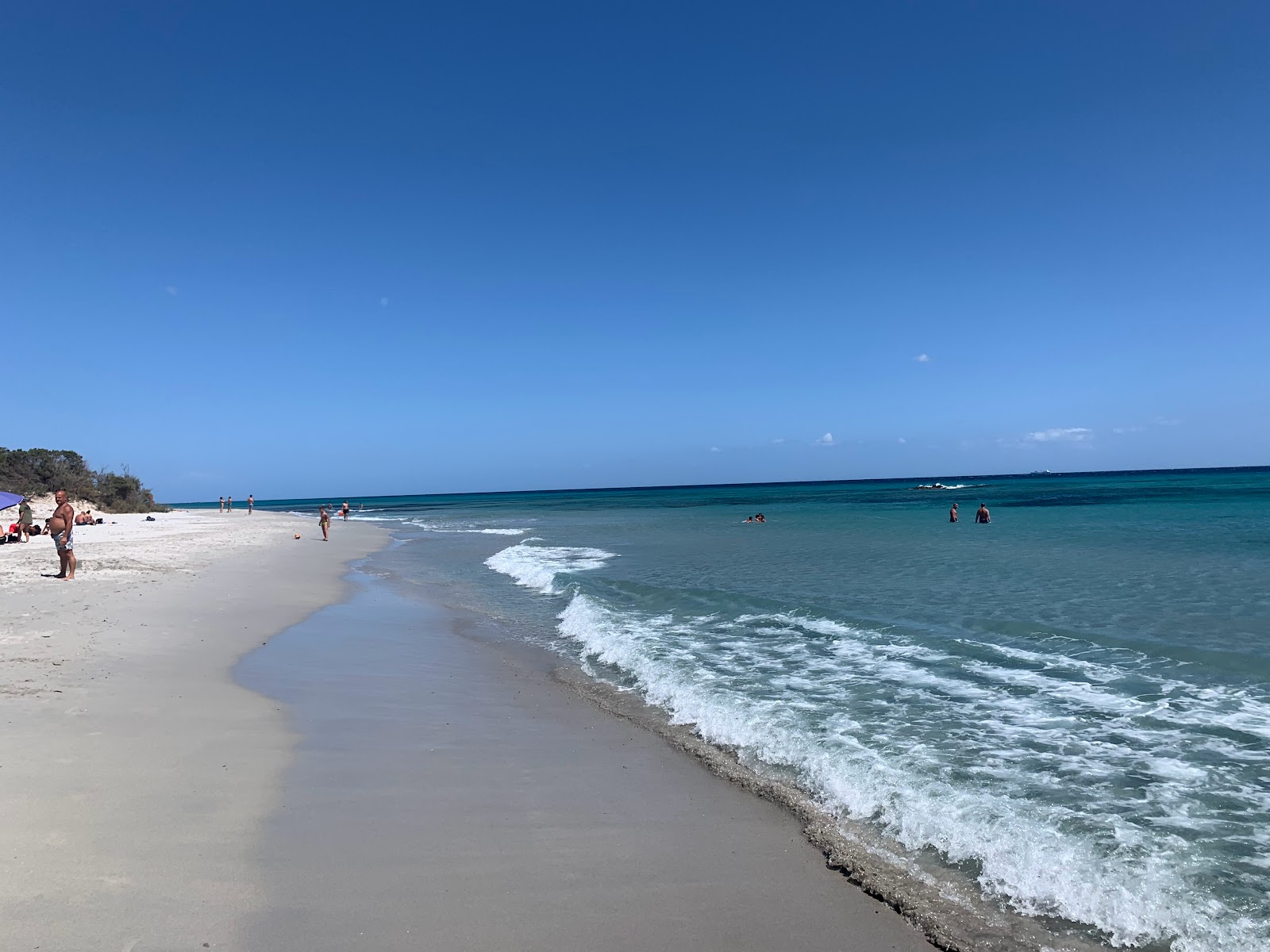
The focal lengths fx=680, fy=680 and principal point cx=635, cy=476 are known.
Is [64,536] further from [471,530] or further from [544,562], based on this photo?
[471,530]

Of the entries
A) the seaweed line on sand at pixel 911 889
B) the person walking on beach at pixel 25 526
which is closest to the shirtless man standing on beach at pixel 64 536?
the person walking on beach at pixel 25 526

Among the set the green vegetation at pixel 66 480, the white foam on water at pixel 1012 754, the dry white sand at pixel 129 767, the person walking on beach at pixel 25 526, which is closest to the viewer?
the dry white sand at pixel 129 767

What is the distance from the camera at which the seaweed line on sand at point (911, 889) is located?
378cm

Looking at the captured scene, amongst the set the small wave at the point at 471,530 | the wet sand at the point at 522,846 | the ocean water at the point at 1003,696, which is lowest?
the ocean water at the point at 1003,696

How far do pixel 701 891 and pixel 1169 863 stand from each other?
125 inches

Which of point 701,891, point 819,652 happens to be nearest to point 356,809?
point 701,891

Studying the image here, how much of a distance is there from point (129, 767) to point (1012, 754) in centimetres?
773

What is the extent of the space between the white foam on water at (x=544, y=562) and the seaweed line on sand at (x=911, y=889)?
38.3 feet

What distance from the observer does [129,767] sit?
5.57 m

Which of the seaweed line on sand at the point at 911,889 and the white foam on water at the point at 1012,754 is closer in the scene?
the seaweed line on sand at the point at 911,889

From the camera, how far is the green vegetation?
49531mm

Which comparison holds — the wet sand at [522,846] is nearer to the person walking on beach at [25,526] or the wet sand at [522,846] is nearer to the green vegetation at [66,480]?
the person walking on beach at [25,526]

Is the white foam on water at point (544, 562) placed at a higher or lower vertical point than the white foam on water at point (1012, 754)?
higher

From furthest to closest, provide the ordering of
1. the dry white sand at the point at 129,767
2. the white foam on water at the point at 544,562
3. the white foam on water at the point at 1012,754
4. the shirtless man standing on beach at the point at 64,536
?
the white foam on water at the point at 544,562 < the shirtless man standing on beach at the point at 64,536 < the white foam on water at the point at 1012,754 < the dry white sand at the point at 129,767
